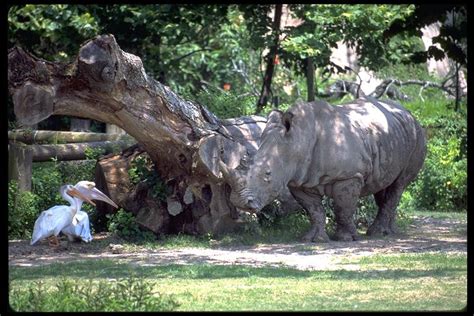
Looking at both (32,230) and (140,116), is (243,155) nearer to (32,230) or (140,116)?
(140,116)

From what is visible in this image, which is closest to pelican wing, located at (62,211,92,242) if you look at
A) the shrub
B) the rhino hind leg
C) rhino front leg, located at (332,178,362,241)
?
rhino front leg, located at (332,178,362,241)

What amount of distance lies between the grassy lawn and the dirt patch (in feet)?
1.44

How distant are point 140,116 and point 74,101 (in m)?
0.83

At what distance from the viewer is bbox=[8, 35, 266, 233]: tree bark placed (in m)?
12.3

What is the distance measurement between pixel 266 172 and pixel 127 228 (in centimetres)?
203

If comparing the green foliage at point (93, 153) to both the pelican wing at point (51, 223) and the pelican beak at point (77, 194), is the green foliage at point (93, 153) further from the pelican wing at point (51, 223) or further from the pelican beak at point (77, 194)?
the pelican wing at point (51, 223)

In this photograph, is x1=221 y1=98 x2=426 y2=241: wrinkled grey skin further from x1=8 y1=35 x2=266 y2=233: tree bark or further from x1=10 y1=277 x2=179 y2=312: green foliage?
x1=10 y1=277 x2=179 y2=312: green foliage

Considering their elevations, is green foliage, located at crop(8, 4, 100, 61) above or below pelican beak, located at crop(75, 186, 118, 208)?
above

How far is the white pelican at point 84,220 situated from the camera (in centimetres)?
1338

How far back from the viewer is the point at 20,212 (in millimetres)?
14414

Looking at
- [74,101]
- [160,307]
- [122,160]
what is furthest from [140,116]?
[160,307]

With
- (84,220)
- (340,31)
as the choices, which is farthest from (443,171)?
(84,220)

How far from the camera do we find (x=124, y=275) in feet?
35.1

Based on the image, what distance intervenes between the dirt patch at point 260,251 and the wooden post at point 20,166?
4.09ft
